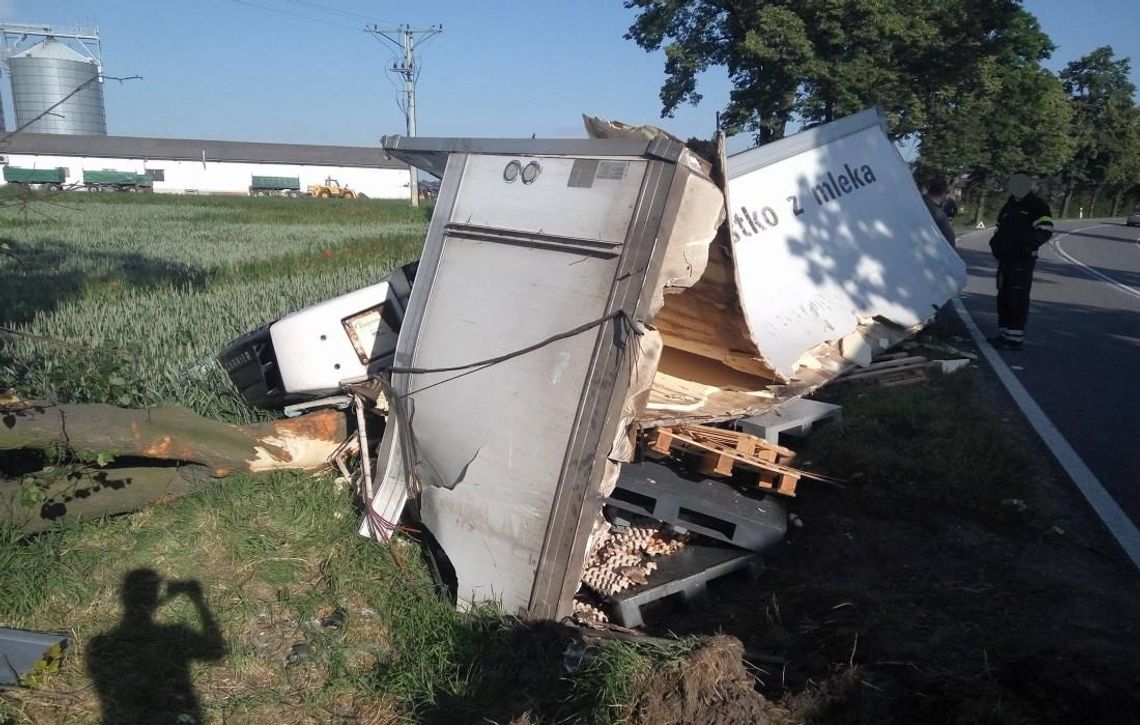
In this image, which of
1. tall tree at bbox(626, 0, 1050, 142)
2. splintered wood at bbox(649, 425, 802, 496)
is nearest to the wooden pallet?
splintered wood at bbox(649, 425, 802, 496)

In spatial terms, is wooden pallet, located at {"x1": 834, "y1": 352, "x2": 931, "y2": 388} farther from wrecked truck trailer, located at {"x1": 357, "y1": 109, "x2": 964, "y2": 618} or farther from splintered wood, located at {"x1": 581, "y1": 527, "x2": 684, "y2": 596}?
splintered wood, located at {"x1": 581, "y1": 527, "x2": 684, "y2": 596}

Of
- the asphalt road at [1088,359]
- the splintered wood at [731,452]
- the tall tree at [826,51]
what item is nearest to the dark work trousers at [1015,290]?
the asphalt road at [1088,359]

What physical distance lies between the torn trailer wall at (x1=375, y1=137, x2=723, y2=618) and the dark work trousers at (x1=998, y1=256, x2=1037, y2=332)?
6378 millimetres

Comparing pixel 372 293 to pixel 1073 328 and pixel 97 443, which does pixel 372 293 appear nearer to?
pixel 97 443

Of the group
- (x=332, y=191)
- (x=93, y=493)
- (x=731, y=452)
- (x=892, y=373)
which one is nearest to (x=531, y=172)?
(x=731, y=452)

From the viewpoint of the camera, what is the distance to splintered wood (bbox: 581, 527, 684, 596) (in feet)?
13.8

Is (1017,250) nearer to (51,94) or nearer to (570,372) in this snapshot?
(570,372)

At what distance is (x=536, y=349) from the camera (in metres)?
3.94

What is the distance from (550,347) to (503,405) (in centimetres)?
36

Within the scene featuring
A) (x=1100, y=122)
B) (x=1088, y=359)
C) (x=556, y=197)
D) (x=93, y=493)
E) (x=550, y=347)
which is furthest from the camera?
(x=1100, y=122)

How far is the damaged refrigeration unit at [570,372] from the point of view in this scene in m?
3.70

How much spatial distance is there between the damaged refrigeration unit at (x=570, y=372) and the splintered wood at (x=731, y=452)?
1 centimetres

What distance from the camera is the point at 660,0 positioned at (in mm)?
30969

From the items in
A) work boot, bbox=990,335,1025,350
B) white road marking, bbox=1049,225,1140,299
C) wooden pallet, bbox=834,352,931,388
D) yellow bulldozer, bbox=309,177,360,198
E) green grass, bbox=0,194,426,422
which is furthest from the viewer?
yellow bulldozer, bbox=309,177,360,198
